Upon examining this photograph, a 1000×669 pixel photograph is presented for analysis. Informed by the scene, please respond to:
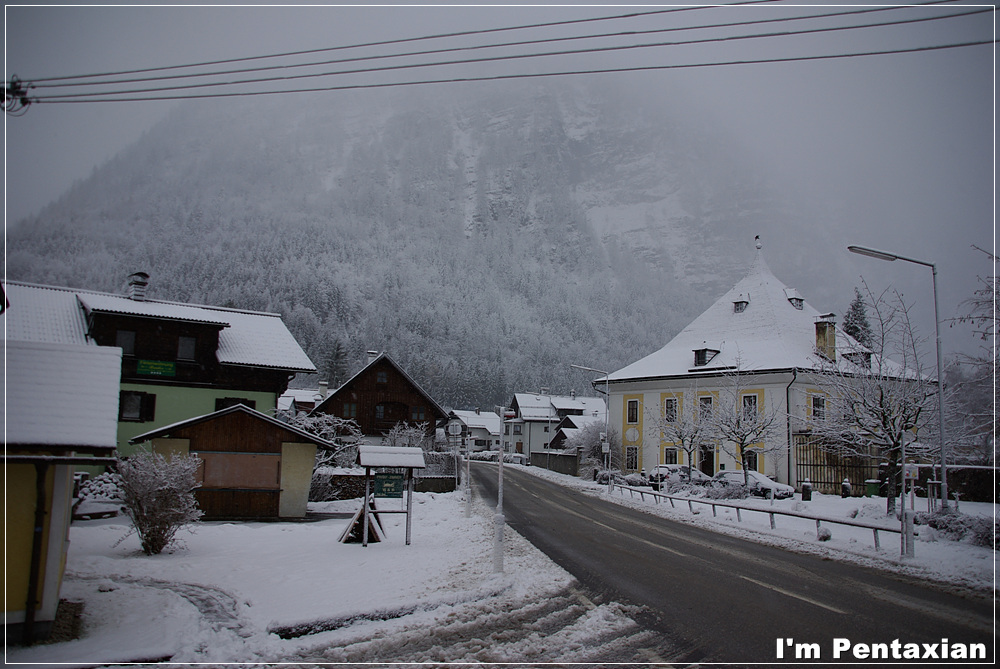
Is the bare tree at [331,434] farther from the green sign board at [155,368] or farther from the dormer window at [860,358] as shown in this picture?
the dormer window at [860,358]

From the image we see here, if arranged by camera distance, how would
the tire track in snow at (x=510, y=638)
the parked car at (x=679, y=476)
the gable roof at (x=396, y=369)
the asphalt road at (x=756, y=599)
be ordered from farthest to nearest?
the gable roof at (x=396, y=369), the parked car at (x=679, y=476), the asphalt road at (x=756, y=599), the tire track in snow at (x=510, y=638)

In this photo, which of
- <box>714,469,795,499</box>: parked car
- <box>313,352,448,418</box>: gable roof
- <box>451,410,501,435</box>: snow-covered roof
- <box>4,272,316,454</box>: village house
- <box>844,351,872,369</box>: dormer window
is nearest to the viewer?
<box>844,351,872,369</box>: dormer window

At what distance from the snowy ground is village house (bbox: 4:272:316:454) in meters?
15.5

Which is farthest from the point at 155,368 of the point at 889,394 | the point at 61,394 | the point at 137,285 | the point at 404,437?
the point at 889,394

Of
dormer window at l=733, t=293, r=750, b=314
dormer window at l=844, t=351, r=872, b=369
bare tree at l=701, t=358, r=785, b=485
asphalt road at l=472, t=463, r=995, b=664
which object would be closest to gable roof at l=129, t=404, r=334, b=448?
asphalt road at l=472, t=463, r=995, b=664

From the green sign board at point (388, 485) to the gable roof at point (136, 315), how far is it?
16895 millimetres

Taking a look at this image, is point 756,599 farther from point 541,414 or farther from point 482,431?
point 482,431

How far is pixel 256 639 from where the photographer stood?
837 centimetres

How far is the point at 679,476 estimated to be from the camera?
36844 mm

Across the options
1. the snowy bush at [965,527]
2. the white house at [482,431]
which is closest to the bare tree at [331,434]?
the snowy bush at [965,527]

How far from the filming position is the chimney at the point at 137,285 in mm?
34531

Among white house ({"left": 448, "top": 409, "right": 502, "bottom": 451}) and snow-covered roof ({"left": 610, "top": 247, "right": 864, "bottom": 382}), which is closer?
snow-covered roof ({"left": 610, "top": 247, "right": 864, "bottom": 382})

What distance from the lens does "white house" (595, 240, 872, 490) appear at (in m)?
35.7

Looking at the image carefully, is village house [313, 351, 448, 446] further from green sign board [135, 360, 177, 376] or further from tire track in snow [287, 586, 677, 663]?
tire track in snow [287, 586, 677, 663]
